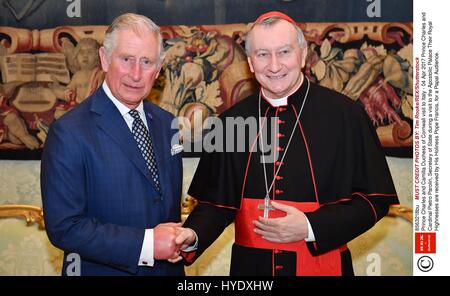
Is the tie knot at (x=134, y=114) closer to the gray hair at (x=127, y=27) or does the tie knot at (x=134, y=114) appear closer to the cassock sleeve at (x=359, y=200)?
the gray hair at (x=127, y=27)

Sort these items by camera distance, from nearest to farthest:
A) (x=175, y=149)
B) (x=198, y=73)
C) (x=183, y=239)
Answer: (x=183, y=239) → (x=175, y=149) → (x=198, y=73)

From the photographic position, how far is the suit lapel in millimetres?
3141

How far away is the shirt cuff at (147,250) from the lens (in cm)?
313

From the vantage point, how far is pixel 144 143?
325cm

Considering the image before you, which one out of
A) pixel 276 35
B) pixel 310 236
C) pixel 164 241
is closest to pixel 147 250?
pixel 164 241

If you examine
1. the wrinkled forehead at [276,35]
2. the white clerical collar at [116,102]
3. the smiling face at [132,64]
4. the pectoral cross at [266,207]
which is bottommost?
the pectoral cross at [266,207]

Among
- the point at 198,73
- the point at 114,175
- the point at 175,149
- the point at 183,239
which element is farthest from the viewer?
the point at 198,73

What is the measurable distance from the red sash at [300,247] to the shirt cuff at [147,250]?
1.69ft

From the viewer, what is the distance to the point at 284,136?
133 inches

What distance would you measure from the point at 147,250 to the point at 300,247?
791 mm

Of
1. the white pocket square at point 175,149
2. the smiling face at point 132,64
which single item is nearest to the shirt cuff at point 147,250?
the white pocket square at point 175,149

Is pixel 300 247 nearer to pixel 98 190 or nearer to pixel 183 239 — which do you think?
pixel 183 239

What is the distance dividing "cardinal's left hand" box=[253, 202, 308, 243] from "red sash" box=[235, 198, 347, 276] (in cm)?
8

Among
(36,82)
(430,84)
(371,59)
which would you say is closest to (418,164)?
(430,84)
